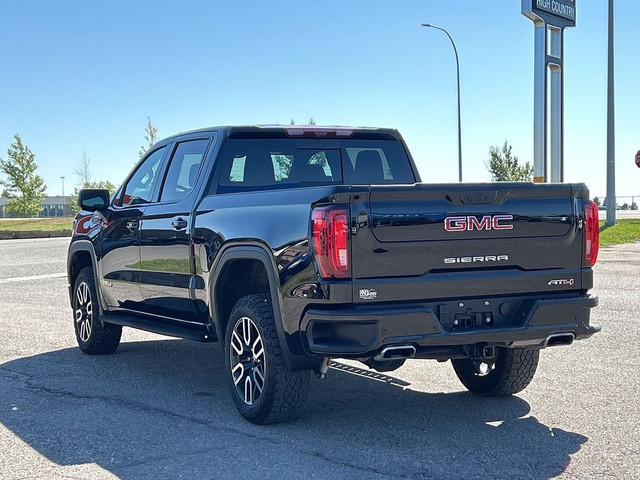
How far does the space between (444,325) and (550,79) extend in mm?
19495

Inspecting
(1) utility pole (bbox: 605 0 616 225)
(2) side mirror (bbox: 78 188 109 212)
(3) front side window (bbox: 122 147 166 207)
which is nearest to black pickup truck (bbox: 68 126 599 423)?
(3) front side window (bbox: 122 147 166 207)

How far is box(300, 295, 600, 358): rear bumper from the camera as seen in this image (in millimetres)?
4816

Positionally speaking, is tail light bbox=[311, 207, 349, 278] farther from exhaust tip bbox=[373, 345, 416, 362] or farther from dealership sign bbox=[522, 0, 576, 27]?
dealership sign bbox=[522, 0, 576, 27]

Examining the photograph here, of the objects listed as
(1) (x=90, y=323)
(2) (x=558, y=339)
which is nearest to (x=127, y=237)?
(1) (x=90, y=323)

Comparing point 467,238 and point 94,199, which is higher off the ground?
point 94,199

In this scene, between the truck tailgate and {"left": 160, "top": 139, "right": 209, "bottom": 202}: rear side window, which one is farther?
{"left": 160, "top": 139, "right": 209, "bottom": 202}: rear side window

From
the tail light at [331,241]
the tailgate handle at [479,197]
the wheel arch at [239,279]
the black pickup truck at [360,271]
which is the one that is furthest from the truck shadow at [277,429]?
the tailgate handle at [479,197]

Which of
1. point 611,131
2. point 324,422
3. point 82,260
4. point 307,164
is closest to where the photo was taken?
point 324,422

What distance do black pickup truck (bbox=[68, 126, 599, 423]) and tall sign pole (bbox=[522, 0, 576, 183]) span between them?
16.1 meters

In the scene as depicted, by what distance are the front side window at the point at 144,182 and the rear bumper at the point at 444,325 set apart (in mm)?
2786

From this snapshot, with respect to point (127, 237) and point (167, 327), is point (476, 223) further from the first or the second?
point (127, 237)

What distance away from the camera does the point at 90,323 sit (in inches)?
319

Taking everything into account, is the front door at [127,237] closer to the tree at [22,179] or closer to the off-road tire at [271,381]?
the off-road tire at [271,381]

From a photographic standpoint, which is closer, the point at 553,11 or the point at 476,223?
the point at 476,223
